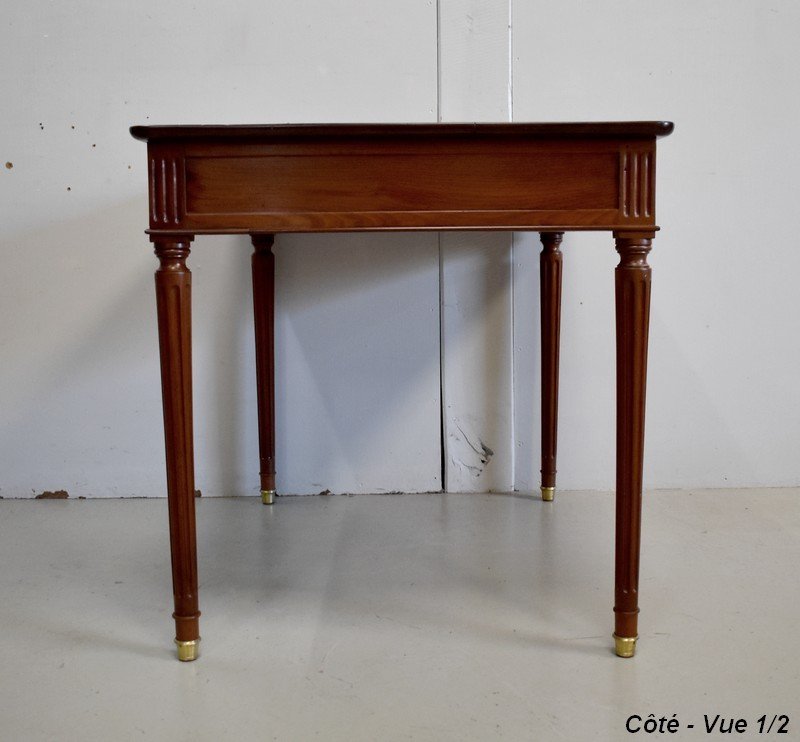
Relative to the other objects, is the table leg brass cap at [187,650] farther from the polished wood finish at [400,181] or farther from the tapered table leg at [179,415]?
the polished wood finish at [400,181]

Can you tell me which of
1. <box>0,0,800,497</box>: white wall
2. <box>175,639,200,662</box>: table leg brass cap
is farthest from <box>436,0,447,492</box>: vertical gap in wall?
<box>175,639,200,662</box>: table leg brass cap

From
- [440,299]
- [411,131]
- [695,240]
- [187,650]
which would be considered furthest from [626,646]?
[695,240]

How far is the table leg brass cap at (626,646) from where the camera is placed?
3.51 feet

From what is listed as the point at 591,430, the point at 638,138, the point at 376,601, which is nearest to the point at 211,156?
the point at 638,138

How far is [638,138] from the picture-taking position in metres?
1.05

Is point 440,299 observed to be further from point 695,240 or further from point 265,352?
point 695,240

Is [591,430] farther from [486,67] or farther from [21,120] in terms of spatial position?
[21,120]

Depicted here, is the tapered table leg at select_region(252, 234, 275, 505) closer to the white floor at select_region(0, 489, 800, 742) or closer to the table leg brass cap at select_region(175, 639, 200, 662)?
the white floor at select_region(0, 489, 800, 742)

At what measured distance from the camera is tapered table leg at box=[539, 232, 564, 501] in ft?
5.69

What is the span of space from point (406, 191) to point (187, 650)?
2.18 feet

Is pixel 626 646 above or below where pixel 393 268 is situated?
below

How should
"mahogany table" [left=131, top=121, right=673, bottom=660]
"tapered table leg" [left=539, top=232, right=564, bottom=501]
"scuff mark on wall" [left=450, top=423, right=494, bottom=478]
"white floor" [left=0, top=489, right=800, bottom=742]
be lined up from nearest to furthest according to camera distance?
"white floor" [left=0, top=489, right=800, bottom=742] → "mahogany table" [left=131, top=121, right=673, bottom=660] → "tapered table leg" [left=539, top=232, right=564, bottom=501] → "scuff mark on wall" [left=450, top=423, right=494, bottom=478]

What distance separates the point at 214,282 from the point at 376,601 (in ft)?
2.90

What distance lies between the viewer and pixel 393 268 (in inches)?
72.4
